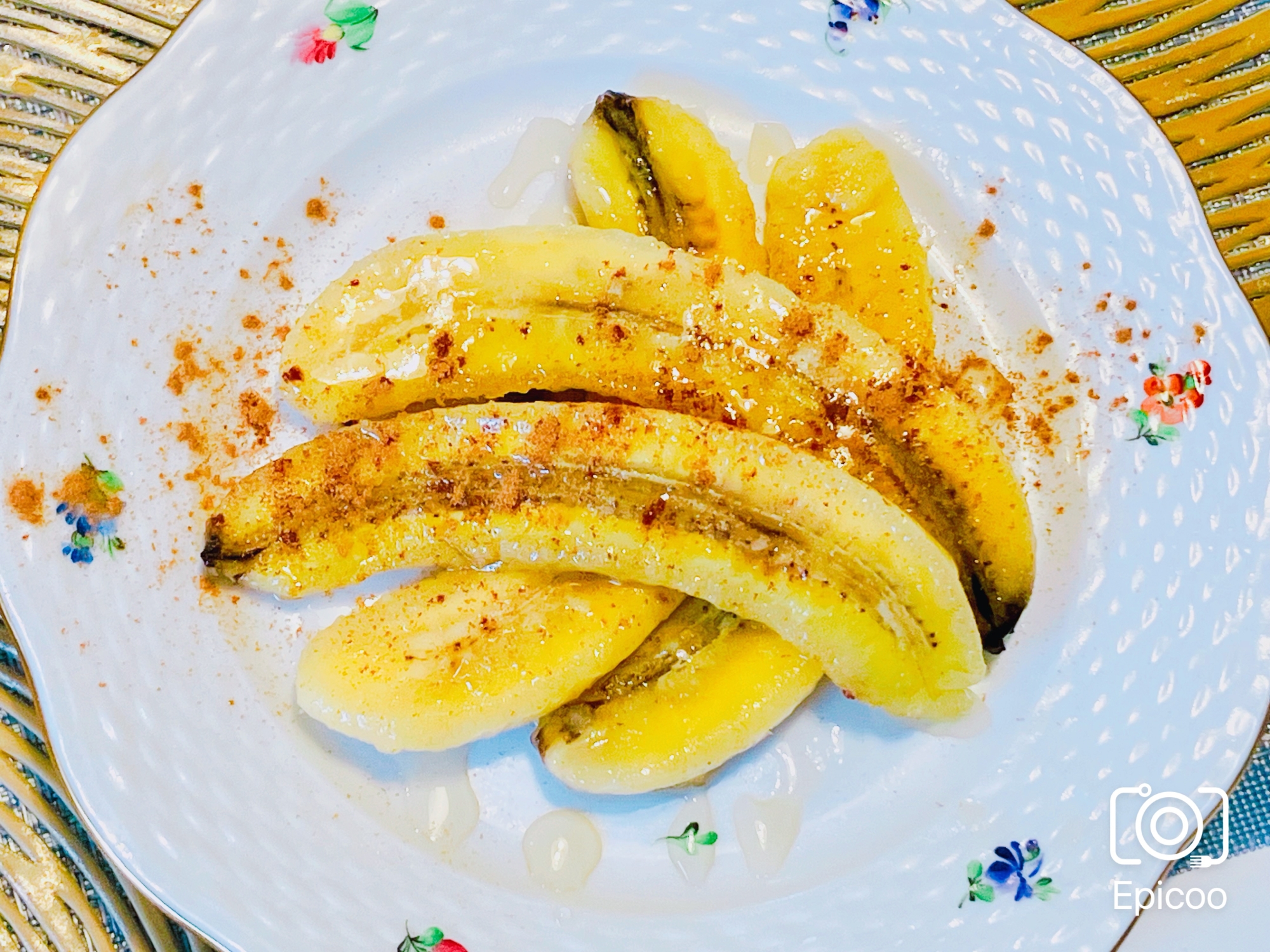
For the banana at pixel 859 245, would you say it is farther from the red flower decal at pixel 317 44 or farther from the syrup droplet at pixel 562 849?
the syrup droplet at pixel 562 849

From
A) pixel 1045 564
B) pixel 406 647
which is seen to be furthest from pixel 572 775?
pixel 1045 564

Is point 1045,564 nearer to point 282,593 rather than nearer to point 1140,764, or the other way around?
point 1140,764

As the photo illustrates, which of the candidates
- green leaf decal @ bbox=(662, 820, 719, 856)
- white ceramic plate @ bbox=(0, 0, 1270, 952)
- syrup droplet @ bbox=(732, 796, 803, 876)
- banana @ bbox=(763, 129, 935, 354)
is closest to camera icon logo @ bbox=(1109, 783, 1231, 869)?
white ceramic plate @ bbox=(0, 0, 1270, 952)

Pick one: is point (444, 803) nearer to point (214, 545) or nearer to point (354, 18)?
point (214, 545)

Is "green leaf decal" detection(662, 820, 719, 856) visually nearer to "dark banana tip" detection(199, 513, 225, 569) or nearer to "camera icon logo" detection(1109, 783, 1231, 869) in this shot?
"camera icon logo" detection(1109, 783, 1231, 869)

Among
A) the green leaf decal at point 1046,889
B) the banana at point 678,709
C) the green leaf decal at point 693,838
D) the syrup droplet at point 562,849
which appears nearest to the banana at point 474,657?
the banana at point 678,709

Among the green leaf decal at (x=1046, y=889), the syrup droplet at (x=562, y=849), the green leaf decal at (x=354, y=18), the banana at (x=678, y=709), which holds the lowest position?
the syrup droplet at (x=562, y=849)
